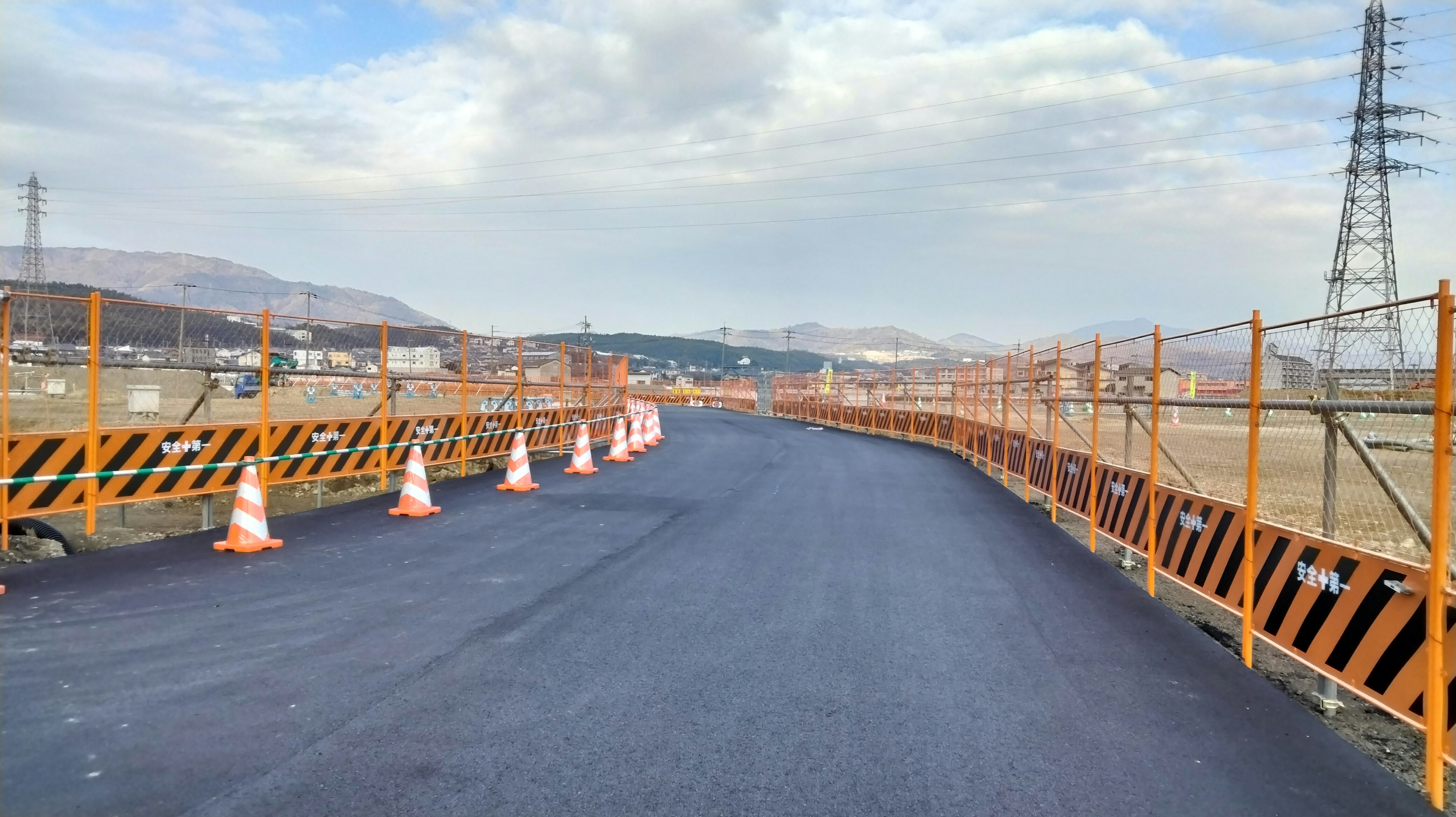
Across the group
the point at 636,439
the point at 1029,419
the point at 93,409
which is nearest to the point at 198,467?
the point at 93,409

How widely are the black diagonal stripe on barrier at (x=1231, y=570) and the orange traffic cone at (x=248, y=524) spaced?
28.6 feet

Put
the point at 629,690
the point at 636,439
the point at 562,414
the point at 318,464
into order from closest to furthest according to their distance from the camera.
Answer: the point at 629,690 → the point at 318,464 → the point at 562,414 → the point at 636,439

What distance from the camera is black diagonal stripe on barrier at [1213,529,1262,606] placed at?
6023 mm

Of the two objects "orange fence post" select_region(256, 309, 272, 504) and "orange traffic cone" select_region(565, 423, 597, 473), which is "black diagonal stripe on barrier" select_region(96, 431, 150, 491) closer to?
"orange fence post" select_region(256, 309, 272, 504)

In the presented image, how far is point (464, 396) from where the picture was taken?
14.9 m

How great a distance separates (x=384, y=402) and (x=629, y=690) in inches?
368

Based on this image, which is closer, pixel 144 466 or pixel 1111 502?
pixel 1111 502

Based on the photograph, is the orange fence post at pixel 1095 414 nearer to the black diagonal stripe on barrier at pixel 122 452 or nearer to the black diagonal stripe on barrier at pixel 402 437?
the black diagonal stripe on barrier at pixel 402 437

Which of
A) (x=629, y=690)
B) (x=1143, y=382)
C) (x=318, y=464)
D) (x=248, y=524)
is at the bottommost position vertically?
(x=629, y=690)

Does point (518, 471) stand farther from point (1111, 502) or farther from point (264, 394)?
point (1111, 502)

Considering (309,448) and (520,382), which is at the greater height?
(520,382)

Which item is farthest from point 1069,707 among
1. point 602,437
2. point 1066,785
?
point 602,437

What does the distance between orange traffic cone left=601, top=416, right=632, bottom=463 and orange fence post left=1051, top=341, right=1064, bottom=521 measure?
30.6ft

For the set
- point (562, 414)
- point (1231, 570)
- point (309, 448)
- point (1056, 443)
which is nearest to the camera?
point (1231, 570)
